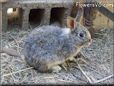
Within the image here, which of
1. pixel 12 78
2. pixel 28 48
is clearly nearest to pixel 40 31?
pixel 28 48

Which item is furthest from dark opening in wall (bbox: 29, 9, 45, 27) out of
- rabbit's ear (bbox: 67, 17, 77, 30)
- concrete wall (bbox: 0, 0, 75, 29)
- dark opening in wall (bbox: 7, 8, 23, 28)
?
rabbit's ear (bbox: 67, 17, 77, 30)

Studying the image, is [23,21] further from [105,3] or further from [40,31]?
[105,3]

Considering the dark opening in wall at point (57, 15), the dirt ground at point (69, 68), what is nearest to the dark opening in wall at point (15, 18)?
the dirt ground at point (69, 68)

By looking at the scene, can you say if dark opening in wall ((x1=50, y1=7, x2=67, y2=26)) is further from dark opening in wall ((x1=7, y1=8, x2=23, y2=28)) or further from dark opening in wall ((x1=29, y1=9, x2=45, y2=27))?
dark opening in wall ((x1=7, y1=8, x2=23, y2=28))

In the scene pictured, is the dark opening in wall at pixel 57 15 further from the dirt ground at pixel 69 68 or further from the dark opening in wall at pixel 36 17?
the dirt ground at pixel 69 68

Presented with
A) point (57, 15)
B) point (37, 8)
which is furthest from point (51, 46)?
point (57, 15)

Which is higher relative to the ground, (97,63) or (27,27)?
(27,27)
